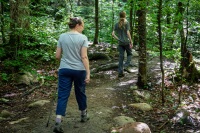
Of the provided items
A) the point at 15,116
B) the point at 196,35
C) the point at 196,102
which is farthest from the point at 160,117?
the point at 196,35

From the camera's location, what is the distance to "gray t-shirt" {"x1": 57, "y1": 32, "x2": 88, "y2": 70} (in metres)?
4.62

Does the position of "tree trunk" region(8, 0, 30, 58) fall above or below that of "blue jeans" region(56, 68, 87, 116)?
above

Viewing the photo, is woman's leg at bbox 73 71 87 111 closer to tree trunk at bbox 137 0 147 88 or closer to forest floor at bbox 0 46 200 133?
forest floor at bbox 0 46 200 133

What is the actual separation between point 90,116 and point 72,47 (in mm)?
1964

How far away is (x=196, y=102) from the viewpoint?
26.0ft

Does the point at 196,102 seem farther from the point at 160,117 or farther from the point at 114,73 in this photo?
the point at 114,73

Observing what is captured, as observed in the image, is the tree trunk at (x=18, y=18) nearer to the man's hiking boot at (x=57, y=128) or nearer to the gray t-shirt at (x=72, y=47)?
the gray t-shirt at (x=72, y=47)

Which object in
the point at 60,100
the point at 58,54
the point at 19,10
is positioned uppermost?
the point at 19,10

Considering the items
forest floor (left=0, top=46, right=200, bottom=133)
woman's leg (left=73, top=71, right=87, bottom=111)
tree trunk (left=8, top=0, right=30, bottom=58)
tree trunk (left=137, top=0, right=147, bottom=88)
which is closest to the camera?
woman's leg (left=73, top=71, right=87, bottom=111)

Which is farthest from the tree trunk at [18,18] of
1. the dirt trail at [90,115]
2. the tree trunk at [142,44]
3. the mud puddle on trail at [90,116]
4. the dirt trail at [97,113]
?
the tree trunk at [142,44]

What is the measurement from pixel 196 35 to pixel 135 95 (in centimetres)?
851

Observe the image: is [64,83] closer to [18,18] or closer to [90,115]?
[90,115]

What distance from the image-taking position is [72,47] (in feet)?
15.2

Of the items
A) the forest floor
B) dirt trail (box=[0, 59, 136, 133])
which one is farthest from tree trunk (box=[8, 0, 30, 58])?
dirt trail (box=[0, 59, 136, 133])
